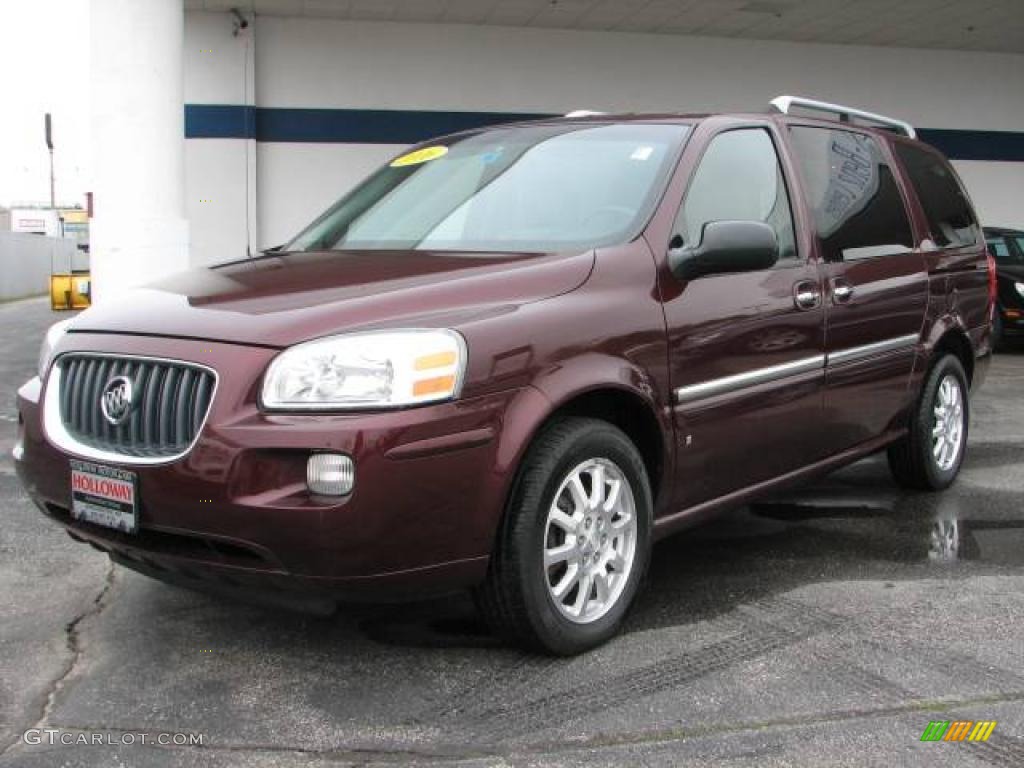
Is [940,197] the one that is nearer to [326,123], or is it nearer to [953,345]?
[953,345]

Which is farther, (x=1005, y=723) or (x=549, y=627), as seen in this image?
(x=549, y=627)

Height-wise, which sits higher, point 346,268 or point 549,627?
Answer: point 346,268

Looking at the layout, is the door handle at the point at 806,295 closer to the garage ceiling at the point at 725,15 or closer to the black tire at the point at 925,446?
the black tire at the point at 925,446

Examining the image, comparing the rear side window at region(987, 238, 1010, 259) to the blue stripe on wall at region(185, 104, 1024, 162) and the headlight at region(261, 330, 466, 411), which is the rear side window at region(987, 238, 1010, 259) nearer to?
the blue stripe on wall at region(185, 104, 1024, 162)

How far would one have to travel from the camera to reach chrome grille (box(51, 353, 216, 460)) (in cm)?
288

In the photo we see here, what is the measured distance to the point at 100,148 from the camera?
9258 millimetres

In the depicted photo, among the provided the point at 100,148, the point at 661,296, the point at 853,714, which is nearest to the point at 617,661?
the point at 853,714

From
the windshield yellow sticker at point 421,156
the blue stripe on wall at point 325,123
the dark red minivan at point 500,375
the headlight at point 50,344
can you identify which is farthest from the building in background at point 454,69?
the dark red minivan at point 500,375

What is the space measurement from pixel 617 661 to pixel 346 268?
153cm

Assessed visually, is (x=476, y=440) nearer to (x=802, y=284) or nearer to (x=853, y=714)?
(x=853, y=714)

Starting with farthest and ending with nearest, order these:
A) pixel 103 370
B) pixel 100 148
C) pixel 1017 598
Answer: pixel 100 148 → pixel 1017 598 → pixel 103 370

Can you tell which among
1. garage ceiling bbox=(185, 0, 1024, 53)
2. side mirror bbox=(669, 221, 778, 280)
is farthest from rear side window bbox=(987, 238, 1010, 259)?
side mirror bbox=(669, 221, 778, 280)

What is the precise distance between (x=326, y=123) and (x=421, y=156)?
1084cm

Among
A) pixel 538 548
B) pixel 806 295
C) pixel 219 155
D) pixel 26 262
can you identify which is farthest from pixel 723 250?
pixel 26 262
